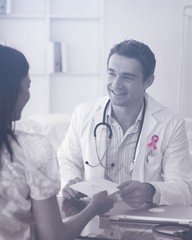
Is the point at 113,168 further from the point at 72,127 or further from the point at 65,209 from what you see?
the point at 65,209

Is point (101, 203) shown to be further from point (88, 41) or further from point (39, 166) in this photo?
point (88, 41)

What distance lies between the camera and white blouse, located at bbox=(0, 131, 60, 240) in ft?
3.33

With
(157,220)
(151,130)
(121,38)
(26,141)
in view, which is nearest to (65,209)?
(157,220)

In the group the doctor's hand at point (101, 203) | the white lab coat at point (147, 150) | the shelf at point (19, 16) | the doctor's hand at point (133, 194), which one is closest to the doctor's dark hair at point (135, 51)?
the white lab coat at point (147, 150)

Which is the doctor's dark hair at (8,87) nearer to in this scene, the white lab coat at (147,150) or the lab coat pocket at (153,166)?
the white lab coat at (147,150)

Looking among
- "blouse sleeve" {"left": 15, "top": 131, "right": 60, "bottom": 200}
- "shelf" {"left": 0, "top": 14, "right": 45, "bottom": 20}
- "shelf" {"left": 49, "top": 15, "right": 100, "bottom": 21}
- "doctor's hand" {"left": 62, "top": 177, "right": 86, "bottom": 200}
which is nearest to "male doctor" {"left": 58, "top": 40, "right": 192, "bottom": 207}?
"doctor's hand" {"left": 62, "top": 177, "right": 86, "bottom": 200}

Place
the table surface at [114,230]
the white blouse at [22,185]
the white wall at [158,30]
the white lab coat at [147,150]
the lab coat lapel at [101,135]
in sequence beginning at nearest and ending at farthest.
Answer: the white blouse at [22,185] < the table surface at [114,230] < the white lab coat at [147,150] < the lab coat lapel at [101,135] < the white wall at [158,30]

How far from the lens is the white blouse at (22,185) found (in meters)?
1.02

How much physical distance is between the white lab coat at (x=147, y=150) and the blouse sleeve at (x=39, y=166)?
0.74m

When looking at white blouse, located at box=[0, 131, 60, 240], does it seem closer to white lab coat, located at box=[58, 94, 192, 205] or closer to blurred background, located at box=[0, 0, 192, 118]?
white lab coat, located at box=[58, 94, 192, 205]

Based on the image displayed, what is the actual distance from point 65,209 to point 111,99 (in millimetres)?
661

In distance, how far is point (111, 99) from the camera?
6.55 ft

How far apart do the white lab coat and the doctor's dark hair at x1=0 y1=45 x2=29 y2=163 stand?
0.78 m

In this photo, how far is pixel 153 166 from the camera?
6.28 ft
